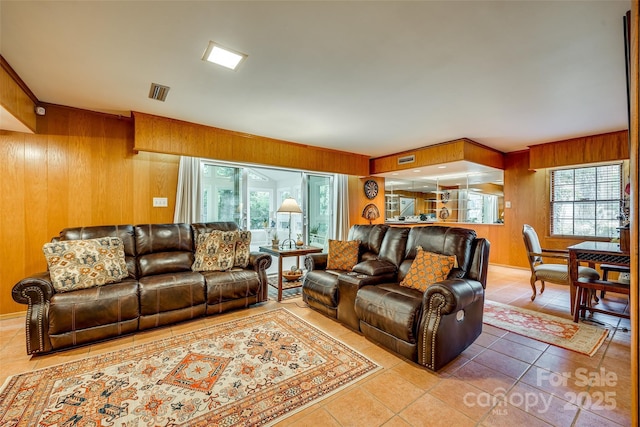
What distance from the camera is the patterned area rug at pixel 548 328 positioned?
8.70ft

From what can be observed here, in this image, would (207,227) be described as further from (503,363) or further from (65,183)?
(503,363)

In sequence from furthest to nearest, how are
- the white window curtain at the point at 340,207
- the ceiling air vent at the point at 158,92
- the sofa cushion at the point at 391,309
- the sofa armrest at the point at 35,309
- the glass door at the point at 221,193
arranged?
the white window curtain at the point at 340,207
the glass door at the point at 221,193
the ceiling air vent at the point at 158,92
the sofa armrest at the point at 35,309
the sofa cushion at the point at 391,309

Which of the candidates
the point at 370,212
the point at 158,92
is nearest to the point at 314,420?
the point at 158,92

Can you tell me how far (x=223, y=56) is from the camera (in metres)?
2.27

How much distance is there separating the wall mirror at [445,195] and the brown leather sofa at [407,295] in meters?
2.77

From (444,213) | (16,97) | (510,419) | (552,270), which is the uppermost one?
(16,97)

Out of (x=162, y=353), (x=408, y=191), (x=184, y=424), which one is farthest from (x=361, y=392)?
(x=408, y=191)

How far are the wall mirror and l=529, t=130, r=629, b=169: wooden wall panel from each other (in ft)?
2.70

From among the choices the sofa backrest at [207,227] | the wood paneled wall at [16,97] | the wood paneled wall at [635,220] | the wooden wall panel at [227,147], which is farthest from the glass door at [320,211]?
the wood paneled wall at [635,220]

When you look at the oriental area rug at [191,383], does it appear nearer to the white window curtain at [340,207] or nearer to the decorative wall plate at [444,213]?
the white window curtain at [340,207]

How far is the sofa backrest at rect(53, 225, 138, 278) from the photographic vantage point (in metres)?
3.08

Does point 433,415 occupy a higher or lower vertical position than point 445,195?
lower

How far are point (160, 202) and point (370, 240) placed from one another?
3.04 metres

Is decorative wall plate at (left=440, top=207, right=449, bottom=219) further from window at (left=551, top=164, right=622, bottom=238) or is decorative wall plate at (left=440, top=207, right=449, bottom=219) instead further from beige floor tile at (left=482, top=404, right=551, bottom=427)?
beige floor tile at (left=482, top=404, right=551, bottom=427)
